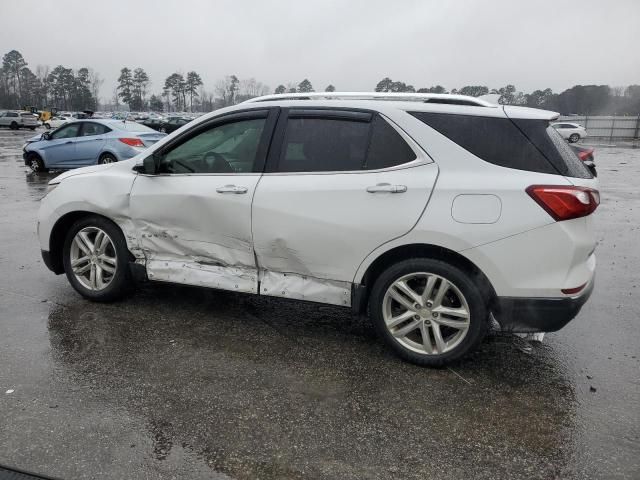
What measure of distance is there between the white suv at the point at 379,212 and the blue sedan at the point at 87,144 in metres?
9.25

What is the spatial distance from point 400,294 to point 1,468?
95.4 inches

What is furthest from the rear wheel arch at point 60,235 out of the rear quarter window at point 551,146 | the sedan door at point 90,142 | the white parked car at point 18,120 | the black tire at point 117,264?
the white parked car at point 18,120

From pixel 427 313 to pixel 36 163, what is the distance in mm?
14456

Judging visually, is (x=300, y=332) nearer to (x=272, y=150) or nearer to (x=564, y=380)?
(x=272, y=150)

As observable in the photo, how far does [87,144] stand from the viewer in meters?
13.7

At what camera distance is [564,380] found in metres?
3.51

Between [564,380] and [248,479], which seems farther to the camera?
[564,380]

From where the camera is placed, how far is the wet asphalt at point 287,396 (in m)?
2.62

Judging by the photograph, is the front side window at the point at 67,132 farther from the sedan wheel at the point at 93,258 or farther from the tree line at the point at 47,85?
the tree line at the point at 47,85

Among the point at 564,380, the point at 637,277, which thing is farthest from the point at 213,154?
the point at 637,277

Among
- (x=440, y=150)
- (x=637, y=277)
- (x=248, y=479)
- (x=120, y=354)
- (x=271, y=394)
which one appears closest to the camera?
(x=248, y=479)

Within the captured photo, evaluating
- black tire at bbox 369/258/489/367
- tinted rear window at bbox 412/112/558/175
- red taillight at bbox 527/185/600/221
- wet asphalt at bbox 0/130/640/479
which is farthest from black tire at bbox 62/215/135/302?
red taillight at bbox 527/185/600/221

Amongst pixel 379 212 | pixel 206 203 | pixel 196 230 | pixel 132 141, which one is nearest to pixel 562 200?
pixel 379 212

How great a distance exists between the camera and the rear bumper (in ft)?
10.7
